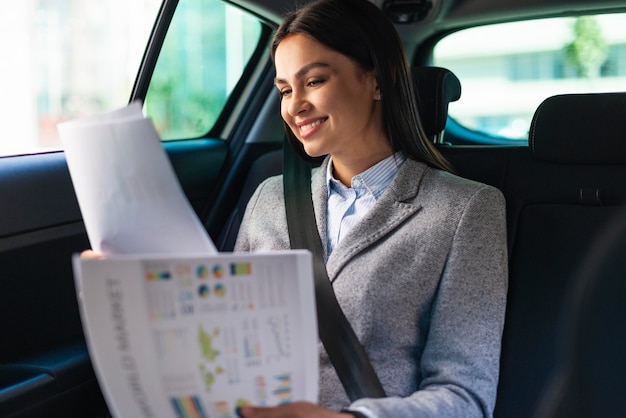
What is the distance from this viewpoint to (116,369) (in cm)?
98

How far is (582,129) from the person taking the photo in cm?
173

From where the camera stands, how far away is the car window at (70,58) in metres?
2.22

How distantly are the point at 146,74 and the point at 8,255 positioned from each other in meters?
0.73

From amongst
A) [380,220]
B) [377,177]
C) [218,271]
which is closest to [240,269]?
[218,271]

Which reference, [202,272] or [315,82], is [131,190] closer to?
[202,272]

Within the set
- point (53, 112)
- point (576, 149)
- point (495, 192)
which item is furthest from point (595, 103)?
point (53, 112)

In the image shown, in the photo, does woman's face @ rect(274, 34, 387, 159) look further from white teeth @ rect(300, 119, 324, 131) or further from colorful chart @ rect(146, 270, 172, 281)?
colorful chart @ rect(146, 270, 172, 281)

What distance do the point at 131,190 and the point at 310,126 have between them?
0.56m

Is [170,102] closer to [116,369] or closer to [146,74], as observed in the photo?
[146,74]

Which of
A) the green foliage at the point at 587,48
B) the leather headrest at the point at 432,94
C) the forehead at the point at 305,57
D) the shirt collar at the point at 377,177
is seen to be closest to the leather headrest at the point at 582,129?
the leather headrest at the point at 432,94

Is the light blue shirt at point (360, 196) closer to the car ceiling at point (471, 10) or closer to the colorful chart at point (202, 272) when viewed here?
the colorful chart at point (202, 272)

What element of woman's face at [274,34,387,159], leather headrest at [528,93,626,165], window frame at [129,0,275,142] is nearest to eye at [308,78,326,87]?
woman's face at [274,34,387,159]

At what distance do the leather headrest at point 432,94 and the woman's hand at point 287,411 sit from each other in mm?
957

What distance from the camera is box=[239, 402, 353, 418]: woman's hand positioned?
1036 mm
